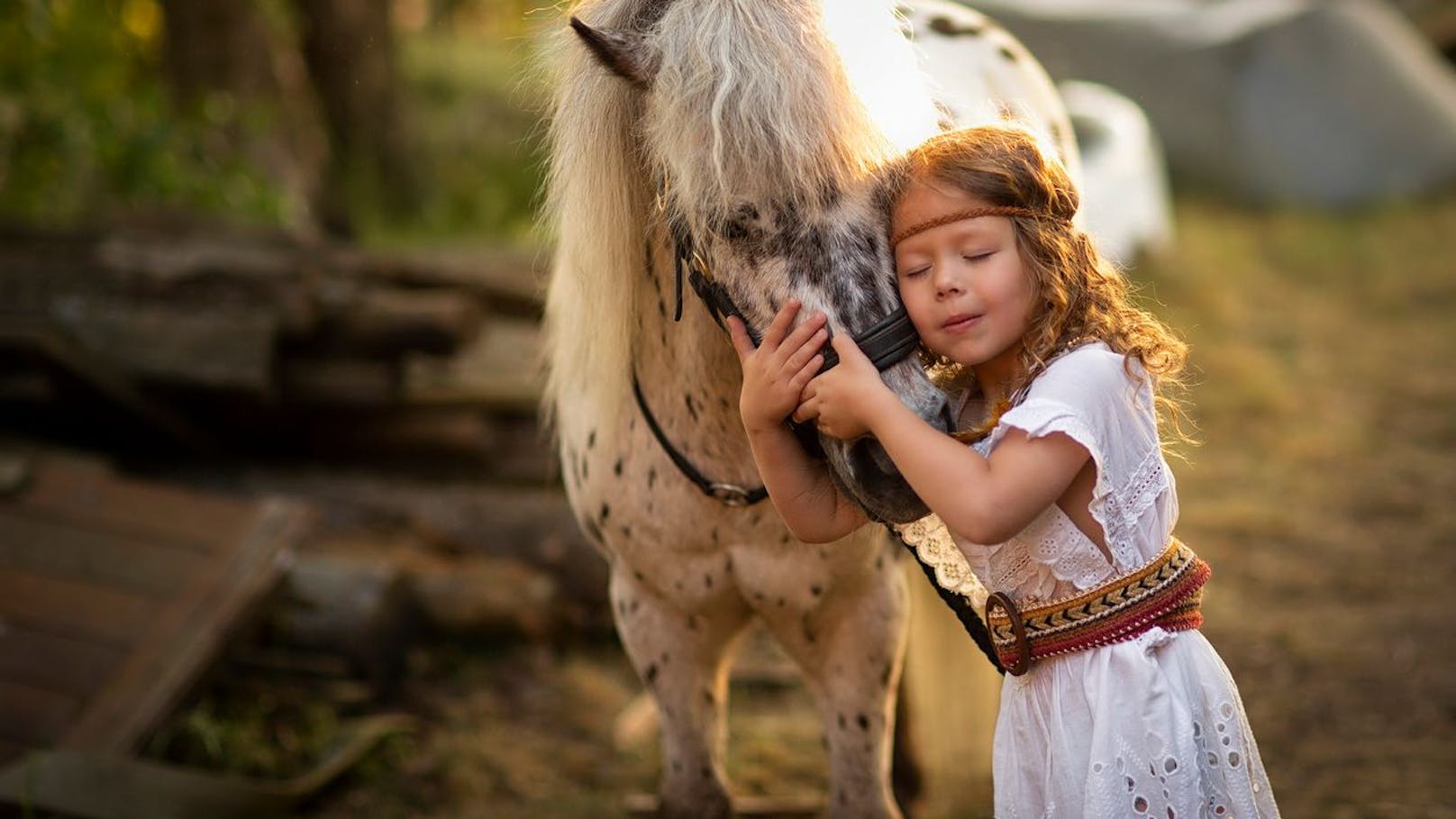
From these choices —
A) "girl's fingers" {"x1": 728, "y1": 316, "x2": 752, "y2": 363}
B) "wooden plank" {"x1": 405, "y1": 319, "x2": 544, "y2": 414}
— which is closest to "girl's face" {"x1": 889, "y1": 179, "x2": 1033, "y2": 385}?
"girl's fingers" {"x1": 728, "y1": 316, "x2": 752, "y2": 363}

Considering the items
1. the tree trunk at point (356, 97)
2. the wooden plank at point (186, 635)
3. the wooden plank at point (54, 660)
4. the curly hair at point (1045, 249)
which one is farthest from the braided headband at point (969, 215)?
the tree trunk at point (356, 97)

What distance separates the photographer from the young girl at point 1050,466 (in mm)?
1550

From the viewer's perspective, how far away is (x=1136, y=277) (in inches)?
286

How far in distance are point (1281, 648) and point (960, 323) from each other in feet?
9.40

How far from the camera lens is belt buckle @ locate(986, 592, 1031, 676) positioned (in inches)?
65.8

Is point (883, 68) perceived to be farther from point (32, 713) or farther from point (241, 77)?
point (241, 77)

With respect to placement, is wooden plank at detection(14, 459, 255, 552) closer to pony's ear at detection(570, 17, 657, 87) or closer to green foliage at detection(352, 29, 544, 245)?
pony's ear at detection(570, 17, 657, 87)

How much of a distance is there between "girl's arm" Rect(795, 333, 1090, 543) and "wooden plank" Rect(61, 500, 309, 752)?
2197 millimetres

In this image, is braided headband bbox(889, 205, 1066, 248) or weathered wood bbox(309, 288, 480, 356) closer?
braided headband bbox(889, 205, 1066, 248)

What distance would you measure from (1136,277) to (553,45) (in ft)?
19.2

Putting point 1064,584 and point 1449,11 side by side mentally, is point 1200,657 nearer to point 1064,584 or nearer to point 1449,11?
point 1064,584

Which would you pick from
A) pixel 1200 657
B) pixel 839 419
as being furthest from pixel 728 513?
pixel 1200 657

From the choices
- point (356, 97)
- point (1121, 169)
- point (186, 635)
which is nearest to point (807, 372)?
point (186, 635)

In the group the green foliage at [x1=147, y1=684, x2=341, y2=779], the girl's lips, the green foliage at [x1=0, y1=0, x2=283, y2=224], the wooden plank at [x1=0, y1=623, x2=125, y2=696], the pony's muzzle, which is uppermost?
the girl's lips
